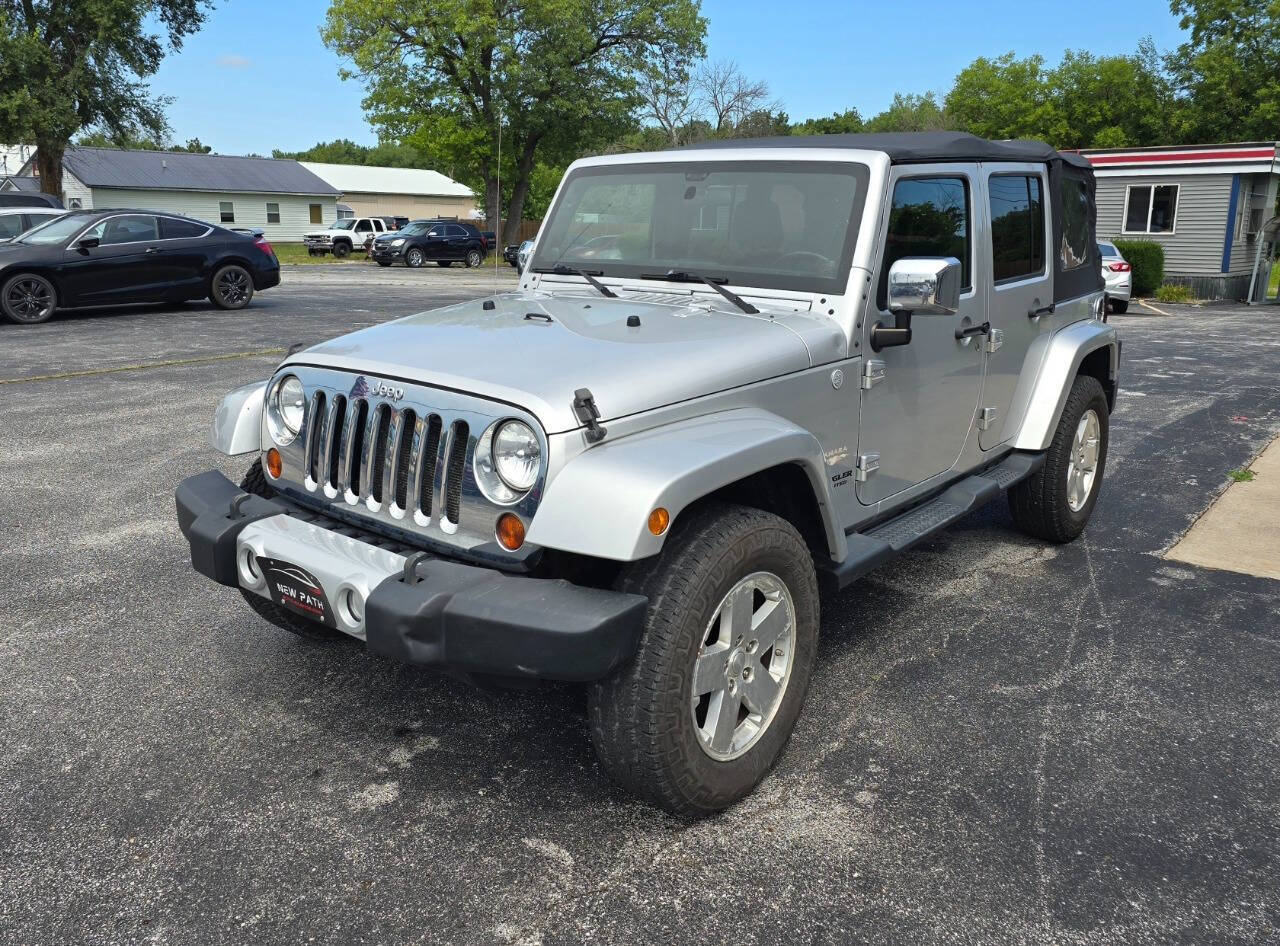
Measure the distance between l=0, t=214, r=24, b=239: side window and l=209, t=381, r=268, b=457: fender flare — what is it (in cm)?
1519

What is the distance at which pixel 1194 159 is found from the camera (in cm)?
2748

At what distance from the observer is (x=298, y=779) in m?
3.20

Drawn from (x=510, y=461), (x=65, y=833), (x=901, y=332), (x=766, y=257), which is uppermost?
(x=766, y=257)

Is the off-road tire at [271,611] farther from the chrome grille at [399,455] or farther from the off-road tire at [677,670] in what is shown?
the off-road tire at [677,670]

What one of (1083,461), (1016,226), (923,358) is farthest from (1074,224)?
(923,358)

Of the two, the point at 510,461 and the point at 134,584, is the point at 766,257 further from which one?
the point at 134,584

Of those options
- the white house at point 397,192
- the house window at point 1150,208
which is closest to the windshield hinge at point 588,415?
the house window at point 1150,208

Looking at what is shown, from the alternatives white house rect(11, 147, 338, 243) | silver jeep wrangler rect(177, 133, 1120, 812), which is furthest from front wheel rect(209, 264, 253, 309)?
white house rect(11, 147, 338, 243)

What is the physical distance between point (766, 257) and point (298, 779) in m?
2.37

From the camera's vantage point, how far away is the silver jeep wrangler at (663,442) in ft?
8.82

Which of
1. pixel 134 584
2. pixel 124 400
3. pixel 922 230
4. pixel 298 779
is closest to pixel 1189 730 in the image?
pixel 922 230

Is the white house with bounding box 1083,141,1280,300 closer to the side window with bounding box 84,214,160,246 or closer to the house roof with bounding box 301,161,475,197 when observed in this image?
the side window with bounding box 84,214,160,246

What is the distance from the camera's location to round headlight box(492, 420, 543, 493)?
2.77 m

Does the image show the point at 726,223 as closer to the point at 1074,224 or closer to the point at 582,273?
the point at 582,273
